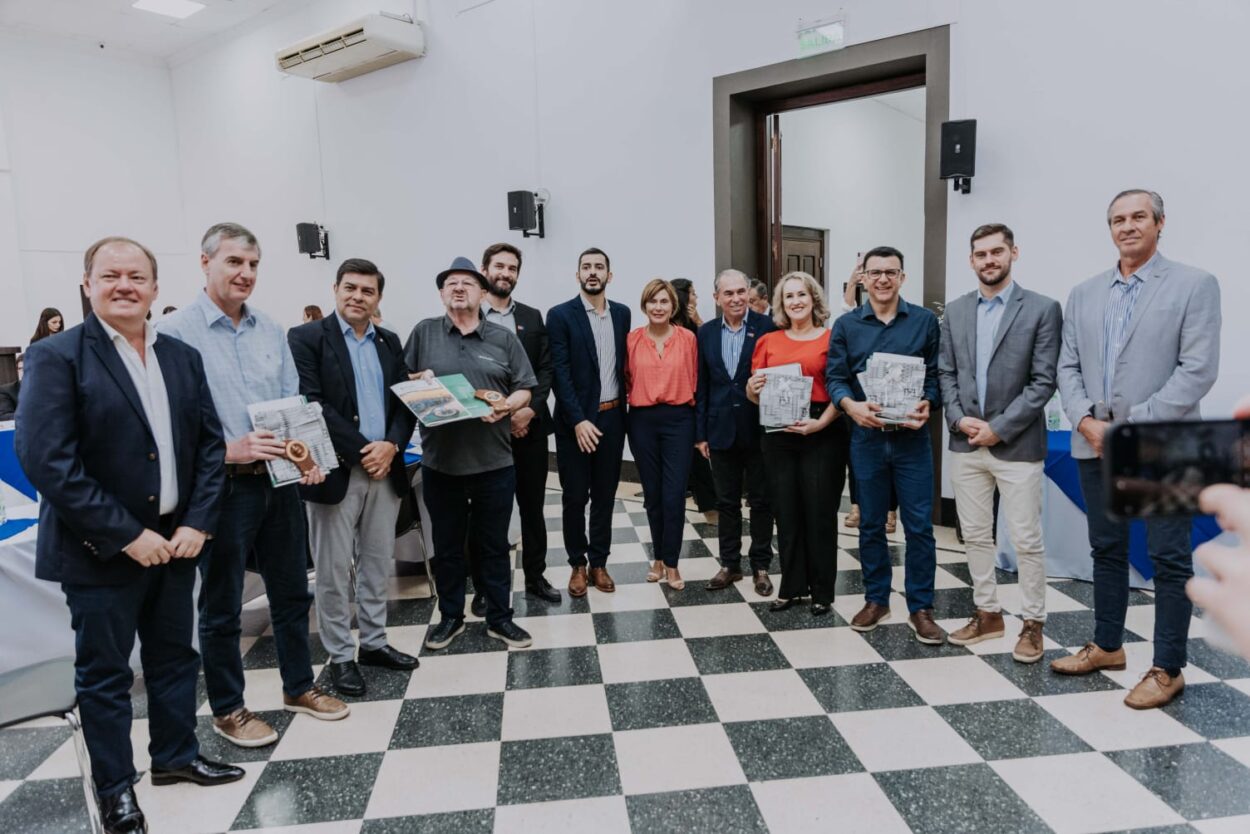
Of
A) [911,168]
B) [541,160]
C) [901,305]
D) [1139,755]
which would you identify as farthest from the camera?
[911,168]

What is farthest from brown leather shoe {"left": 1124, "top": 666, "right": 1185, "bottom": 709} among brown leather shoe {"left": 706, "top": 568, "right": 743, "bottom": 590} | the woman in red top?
brown leather shoe {"left": 706, "top": 568, "right": 743, "bottom": 590}

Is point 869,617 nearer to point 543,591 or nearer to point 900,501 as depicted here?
point 900,501

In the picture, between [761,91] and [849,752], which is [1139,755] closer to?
[849,752]

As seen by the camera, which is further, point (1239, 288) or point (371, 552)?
point (1239, 288)

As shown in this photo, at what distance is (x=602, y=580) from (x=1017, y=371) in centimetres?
210

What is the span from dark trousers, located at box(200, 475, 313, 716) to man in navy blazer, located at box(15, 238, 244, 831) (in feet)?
0.63

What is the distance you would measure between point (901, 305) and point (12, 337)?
30.9ft

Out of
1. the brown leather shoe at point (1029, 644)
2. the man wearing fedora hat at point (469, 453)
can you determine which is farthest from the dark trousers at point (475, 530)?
the brown leather shoe at point (1029, 644)

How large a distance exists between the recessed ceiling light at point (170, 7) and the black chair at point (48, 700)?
→ 8.12m

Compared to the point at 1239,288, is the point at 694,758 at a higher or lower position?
lower

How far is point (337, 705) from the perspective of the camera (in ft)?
8.59

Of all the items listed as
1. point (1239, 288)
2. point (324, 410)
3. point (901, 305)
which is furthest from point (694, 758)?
point (1239, 288)

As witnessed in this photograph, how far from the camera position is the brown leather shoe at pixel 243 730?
244 centimetres

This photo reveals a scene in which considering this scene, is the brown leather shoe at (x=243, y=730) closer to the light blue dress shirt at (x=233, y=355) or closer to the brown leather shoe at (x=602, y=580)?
the light blue dress shirt at (x=233, y=355)
